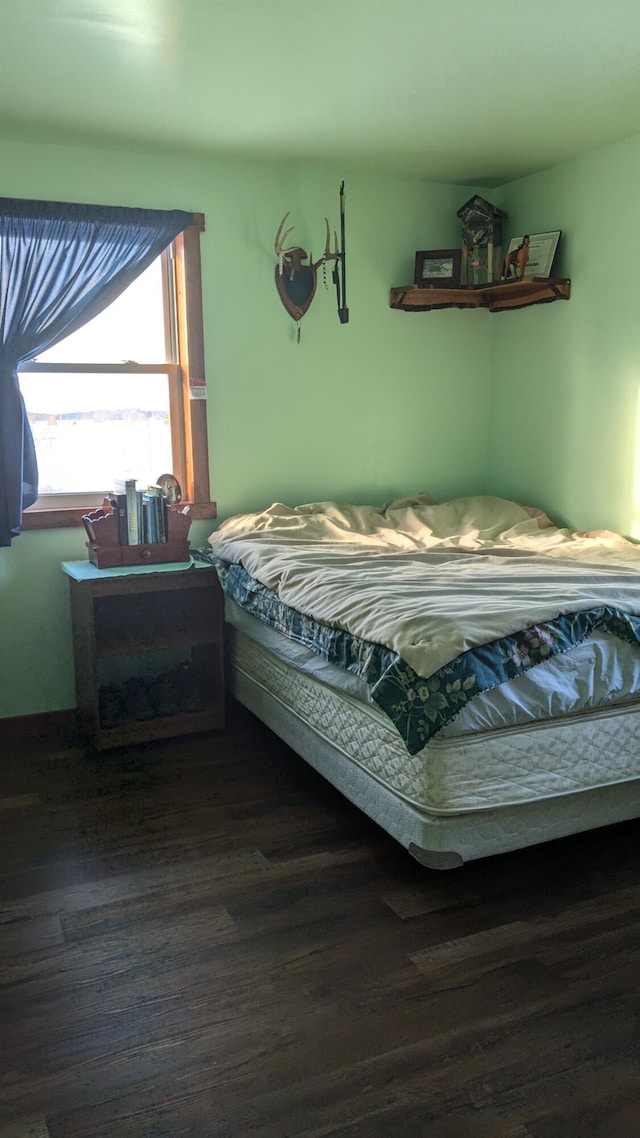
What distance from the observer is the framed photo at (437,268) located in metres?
4.05

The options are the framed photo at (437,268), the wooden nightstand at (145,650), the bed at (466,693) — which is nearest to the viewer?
the bed at (466,693)

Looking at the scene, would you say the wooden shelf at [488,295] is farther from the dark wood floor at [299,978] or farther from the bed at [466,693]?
the dark wood floor at [299,978]

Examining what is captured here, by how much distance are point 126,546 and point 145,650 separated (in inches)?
16.6

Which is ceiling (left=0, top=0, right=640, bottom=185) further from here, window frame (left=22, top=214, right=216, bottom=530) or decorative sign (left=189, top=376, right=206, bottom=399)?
decorative sign (left=189, top=376, right=206, bottom=399)

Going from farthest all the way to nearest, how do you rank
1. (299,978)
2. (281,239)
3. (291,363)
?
1. (291,363)
2. (281,239)
3. (299,978)

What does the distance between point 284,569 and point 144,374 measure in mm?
1279

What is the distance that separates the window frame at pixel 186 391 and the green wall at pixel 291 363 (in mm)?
53

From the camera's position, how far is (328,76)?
284cm

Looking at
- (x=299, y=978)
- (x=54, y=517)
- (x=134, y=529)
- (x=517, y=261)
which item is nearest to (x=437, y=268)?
(x=517, y=261)

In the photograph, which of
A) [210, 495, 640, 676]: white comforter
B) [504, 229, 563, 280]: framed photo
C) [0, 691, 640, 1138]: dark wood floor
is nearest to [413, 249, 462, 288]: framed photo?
[504, 229, 563, 280]: framed photo

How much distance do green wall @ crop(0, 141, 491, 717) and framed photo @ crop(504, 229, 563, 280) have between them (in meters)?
0.39

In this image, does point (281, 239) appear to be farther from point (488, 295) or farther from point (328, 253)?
point (488, 295)

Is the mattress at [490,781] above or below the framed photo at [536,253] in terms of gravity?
below

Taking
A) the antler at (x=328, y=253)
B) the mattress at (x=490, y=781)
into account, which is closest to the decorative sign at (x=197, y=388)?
the antler at (x=328, y=253)
